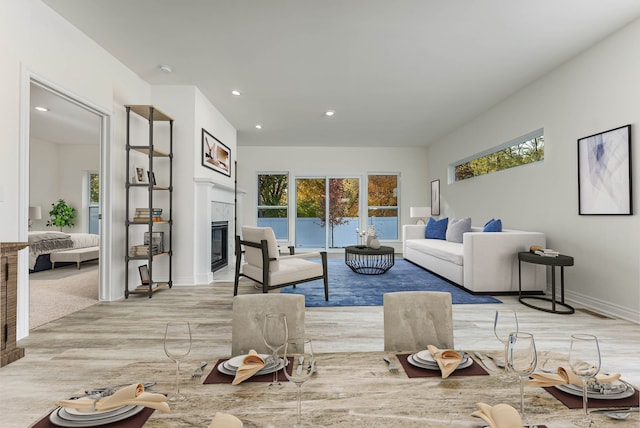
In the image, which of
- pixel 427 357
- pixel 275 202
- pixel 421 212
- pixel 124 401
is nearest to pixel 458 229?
pixel 421 212

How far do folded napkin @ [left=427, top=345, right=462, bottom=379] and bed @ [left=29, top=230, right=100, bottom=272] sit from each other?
6550mm

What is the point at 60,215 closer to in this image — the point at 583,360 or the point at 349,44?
the point at 349,44

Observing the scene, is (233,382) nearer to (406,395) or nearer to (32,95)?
(406,395)

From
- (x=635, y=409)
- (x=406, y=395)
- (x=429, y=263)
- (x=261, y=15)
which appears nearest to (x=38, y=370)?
(x=406, y=395)

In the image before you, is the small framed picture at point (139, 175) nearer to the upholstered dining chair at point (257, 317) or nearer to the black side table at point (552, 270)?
the upholstered dining chair at point (257, 317)

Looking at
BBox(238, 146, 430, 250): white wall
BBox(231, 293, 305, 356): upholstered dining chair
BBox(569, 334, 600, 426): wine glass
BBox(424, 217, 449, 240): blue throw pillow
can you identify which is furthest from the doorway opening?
BBox(424, 217, 449, 240): blue throw pillow

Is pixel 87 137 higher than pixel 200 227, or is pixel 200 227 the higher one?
pixel 87 137

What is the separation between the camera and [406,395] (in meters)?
0.81

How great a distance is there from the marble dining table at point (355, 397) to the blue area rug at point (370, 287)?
2.74 metres

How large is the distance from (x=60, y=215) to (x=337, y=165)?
21.3ft

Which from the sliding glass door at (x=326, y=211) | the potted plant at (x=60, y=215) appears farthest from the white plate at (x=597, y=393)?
the potted plant at (x=60, y=215)

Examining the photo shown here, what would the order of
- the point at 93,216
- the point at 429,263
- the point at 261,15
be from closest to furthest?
the point at 261,15
the point at 429,263
the point at 93,216

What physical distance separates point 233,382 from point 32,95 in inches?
233

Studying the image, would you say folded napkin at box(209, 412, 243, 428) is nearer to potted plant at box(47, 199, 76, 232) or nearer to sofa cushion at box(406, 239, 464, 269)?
sofa cushion at box(406, 239, 464, 269)
